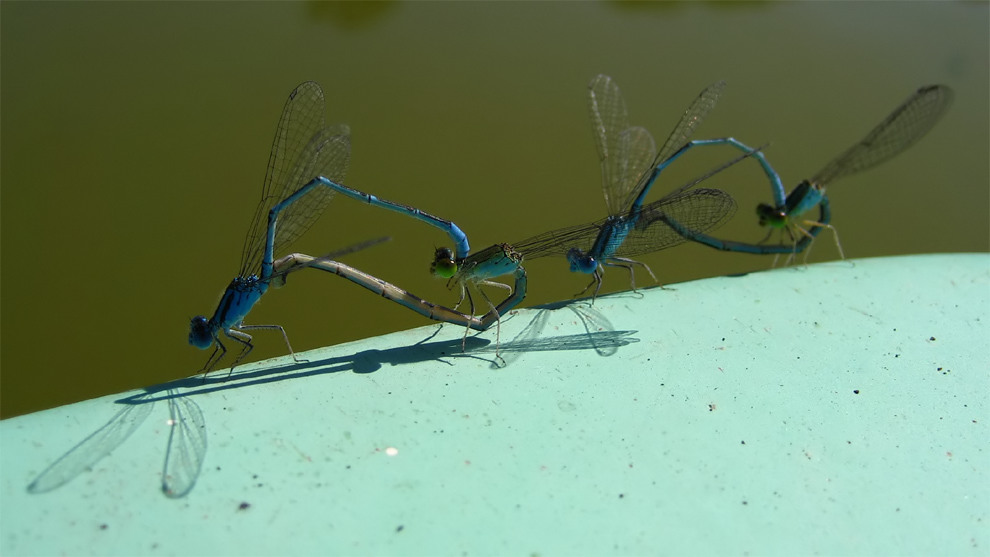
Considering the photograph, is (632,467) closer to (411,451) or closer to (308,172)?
(411,451)

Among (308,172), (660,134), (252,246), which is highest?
(308,172)

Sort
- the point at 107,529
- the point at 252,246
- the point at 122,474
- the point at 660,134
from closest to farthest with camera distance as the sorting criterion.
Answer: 1. the point at 107,529
2. the point at 122,474
3. the point at 252,246
4. the point at 660,134

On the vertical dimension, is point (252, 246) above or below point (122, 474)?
above

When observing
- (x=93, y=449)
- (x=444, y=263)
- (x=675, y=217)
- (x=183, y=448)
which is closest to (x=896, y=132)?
(x=675, y=217)

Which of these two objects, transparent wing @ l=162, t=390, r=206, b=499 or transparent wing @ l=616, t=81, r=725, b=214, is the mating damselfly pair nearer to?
transparent wing @ l=616, t=81, r=725, b=214

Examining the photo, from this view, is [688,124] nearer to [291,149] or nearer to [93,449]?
[291,149]

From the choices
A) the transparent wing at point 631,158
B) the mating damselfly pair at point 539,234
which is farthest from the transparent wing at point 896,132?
the transparent wing at point 631,158

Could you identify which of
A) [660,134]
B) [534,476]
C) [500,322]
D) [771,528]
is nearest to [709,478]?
[771,528]
